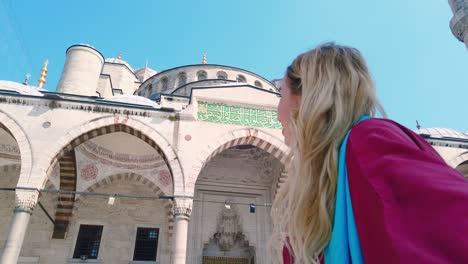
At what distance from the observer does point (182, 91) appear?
1297cm

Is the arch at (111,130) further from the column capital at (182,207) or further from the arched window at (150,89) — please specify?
the arched window at (150,89)

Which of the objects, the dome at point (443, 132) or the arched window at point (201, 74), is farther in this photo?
the arched window at point (201, 74)

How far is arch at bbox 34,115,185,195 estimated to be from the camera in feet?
22.5

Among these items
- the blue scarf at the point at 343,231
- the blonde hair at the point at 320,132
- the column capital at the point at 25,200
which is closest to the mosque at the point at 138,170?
the column capital at the point at 25,200

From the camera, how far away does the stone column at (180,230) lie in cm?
635

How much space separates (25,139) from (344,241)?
25.6 feet

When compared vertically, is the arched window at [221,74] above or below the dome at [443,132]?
above

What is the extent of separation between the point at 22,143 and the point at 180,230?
380 cm

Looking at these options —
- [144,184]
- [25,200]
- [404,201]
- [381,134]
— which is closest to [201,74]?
[144,184]

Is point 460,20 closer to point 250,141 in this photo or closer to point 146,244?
point 250,141

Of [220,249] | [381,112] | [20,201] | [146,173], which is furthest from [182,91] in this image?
[381,112]

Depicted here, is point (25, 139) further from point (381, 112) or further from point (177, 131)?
point (381, 112)

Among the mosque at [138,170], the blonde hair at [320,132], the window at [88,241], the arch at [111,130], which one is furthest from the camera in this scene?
the window at [88,241]

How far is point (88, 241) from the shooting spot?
30.0ft
